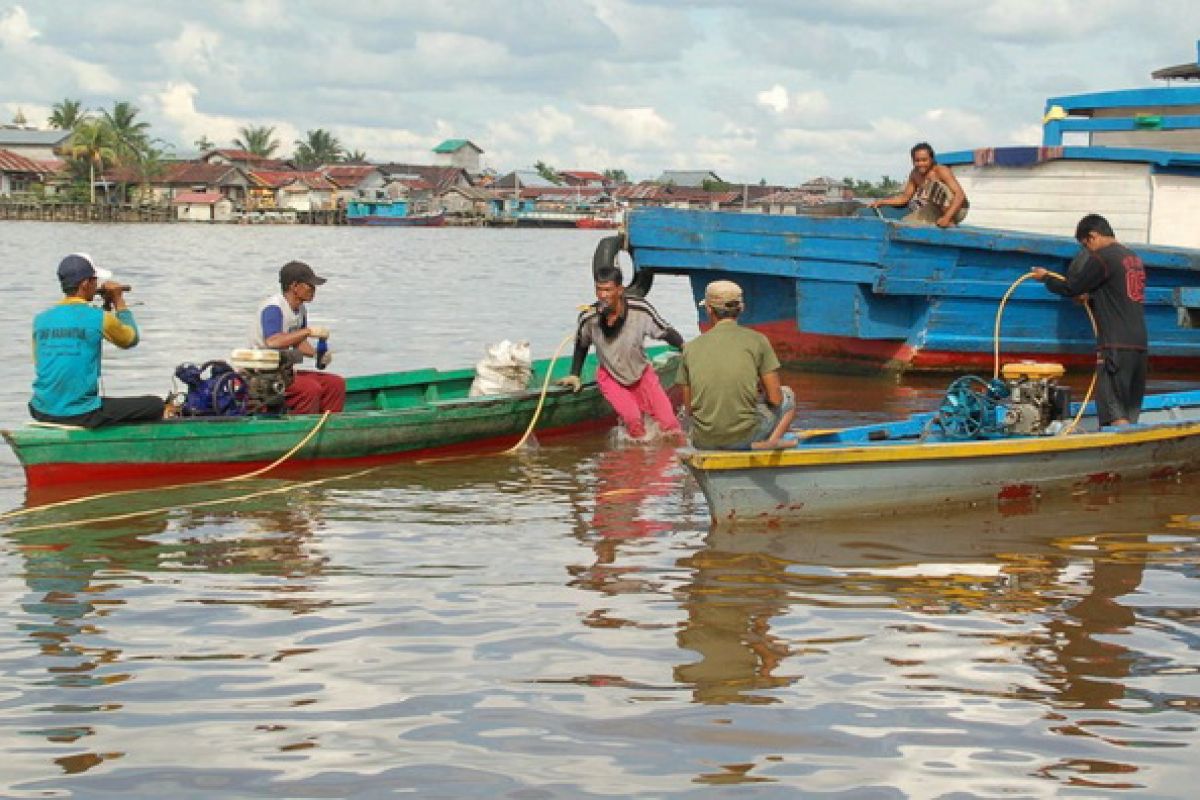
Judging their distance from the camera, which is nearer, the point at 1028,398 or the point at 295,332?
the point at 1028,398

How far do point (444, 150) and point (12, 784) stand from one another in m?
124

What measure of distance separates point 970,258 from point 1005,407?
540 cm

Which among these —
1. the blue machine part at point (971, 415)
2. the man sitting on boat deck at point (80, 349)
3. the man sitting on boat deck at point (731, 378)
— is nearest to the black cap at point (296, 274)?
the man sitting on boat deck at point (80, 349)

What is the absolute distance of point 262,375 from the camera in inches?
395

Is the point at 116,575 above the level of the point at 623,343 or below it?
below

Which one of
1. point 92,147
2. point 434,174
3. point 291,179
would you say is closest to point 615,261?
point 92,147

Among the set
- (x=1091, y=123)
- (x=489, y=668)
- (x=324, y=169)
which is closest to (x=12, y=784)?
(x=489, y=668)

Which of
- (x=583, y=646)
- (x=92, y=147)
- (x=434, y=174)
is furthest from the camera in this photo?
(x=434, y=174)

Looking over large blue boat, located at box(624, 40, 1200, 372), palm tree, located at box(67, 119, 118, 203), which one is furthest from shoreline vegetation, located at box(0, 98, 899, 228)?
large blue boat, located at box(624, 40, 1200, 372)

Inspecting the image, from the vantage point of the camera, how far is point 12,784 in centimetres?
473

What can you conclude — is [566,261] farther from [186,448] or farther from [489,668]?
[489,668]

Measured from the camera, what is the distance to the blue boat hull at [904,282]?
1444 cm

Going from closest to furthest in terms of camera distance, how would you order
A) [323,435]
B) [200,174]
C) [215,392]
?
[215,392]
[323,435]
[200,174]

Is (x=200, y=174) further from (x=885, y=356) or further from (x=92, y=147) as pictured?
(x=885, y=356)
